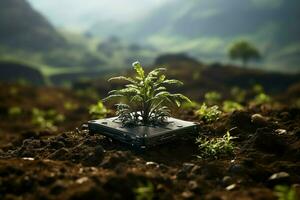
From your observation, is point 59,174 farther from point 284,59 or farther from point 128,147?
point 284,59

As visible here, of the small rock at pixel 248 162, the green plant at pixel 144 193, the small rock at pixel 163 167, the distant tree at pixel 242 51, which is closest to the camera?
the green plant at pixel 144 193

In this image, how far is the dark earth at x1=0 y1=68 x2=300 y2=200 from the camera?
4988 millimetres

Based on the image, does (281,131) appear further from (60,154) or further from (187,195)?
(60,154)

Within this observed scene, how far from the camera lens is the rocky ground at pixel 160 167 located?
16.3 ft

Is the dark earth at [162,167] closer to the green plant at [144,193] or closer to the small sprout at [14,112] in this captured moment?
the green plant at [144,193]

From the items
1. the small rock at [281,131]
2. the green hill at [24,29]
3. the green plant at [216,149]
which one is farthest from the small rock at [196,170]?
the green hill at [24,29]

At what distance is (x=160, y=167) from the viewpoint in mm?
6051

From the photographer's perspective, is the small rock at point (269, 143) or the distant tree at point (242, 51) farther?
the distant tree at point (242, 51)

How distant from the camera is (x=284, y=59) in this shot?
199125mm

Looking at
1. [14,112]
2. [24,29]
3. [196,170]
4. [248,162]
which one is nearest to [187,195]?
[196,170]

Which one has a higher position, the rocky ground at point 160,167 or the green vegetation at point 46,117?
the green vegetation at point 46,117

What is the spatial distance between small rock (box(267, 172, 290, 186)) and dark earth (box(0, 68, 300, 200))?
14 millimetres

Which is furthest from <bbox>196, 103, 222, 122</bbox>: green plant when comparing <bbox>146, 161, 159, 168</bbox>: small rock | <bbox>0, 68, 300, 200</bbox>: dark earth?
<bbox>146, 161, 159, 168</bbox>: small rock

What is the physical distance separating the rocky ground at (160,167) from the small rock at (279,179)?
11 mm
